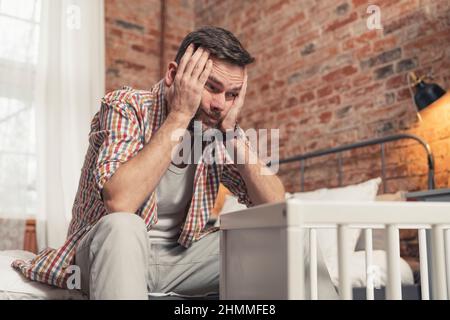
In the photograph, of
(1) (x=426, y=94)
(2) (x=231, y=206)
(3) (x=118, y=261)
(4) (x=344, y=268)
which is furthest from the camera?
(2) (x=231, y=206)

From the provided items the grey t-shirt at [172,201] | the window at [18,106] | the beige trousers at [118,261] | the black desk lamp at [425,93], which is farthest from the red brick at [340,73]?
the beige trousers at [118,261]

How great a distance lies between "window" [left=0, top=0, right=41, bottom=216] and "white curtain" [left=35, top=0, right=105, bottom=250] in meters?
0.04

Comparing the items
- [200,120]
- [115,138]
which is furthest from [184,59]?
[115,138]

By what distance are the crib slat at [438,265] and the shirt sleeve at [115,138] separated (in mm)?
707

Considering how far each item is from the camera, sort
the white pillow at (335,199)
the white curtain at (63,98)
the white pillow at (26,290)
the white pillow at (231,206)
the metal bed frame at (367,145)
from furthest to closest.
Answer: the white curtain at (63,98)
the white pillow at (231,206)
the metal bed frame at (367,145)
the white pillow at (335,199)
the white pillow at (26,290)

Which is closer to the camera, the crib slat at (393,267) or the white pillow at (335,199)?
the crib slat at (393,267)

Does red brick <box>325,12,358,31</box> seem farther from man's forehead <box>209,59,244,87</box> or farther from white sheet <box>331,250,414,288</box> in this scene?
man's forehead <box>209,59,244,87</box>

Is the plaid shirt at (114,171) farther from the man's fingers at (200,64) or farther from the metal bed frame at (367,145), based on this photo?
the metal bed frame at (367,145)

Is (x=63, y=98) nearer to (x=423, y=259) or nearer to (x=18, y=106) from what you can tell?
(x=18, y=106)

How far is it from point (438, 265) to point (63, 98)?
2.82 metres

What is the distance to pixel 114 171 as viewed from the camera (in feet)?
3.85

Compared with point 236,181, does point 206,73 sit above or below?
above

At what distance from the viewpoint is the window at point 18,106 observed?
2902mm

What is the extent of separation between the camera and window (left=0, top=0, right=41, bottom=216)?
114 inches
